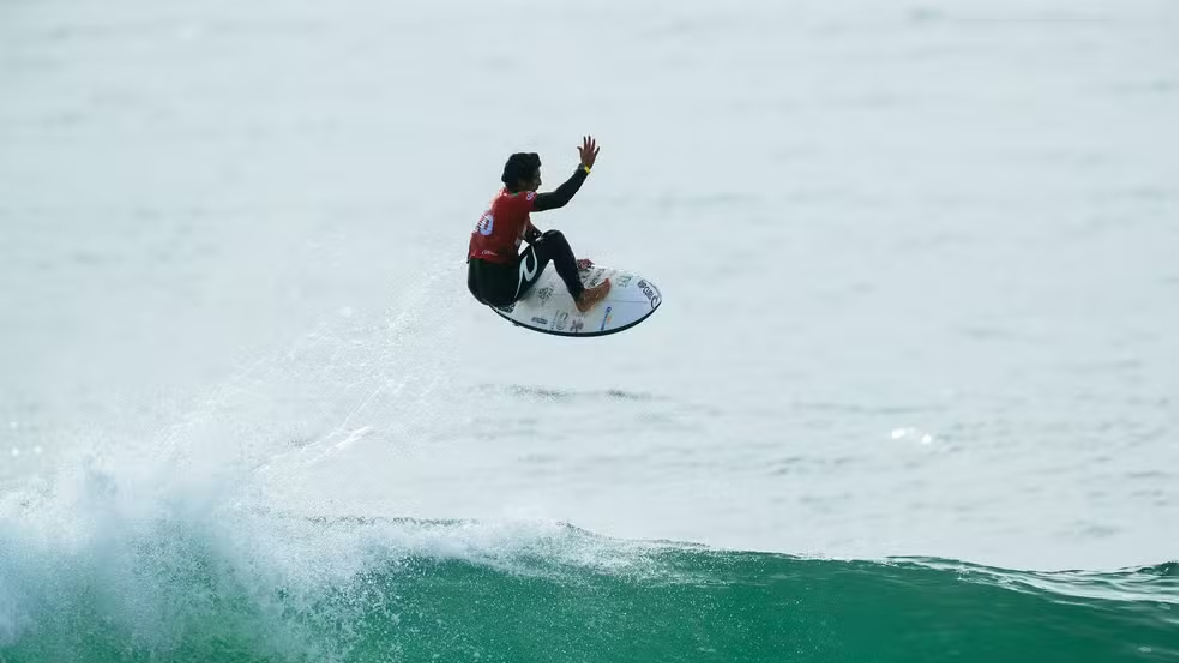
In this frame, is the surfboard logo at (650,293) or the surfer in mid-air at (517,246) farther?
the surfboard logo at (650,293)

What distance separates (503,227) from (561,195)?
0.51 m

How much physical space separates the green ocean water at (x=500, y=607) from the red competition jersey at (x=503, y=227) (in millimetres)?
2128

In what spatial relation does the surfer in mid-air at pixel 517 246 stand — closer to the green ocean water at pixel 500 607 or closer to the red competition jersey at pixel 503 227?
the red competition jersey at pixel 503 227

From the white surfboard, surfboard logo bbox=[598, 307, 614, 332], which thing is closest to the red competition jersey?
the white surfboard

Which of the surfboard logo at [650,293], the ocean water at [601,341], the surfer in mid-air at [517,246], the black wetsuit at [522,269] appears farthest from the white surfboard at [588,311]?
the ocean water at [601,341]

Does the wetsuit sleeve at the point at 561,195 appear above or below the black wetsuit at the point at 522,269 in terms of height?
above

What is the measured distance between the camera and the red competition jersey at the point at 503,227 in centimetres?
846

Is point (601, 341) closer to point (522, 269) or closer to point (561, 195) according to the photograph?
point (522, 269)

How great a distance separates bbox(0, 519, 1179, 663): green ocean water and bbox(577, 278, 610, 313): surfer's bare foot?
1.73 meters

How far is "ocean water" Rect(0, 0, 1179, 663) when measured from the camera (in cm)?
894

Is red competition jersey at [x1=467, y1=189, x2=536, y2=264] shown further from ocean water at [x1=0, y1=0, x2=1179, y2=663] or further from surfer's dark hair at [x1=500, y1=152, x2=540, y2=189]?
ocean water at [x1=0, y1=0, x2=1179, y2=663]

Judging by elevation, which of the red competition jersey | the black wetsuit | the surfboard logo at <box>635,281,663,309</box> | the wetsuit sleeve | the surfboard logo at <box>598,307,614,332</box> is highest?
the wetsuit sleeve

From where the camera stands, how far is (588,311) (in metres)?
9.18

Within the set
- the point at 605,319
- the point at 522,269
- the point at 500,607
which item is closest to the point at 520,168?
the point at 522,269
